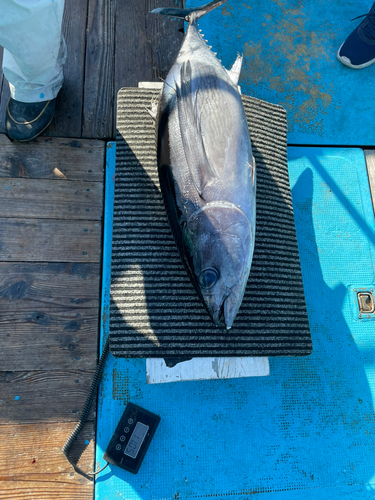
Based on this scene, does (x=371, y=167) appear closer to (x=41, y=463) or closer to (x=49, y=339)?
(x=49, y=339)

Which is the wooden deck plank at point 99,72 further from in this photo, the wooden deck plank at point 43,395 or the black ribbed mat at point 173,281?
the wooden deck plank at point 43,395

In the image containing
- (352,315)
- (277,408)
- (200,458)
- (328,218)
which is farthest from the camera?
(328,218)

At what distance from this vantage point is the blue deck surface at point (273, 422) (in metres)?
1.57

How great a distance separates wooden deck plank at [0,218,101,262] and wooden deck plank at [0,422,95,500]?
0.87 metres

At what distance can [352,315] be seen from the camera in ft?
6.18

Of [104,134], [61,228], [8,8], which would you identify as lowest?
[61,228]

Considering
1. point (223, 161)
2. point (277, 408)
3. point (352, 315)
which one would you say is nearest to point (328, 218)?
point (352, 315)

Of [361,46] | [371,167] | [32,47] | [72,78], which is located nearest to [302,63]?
[361,46]

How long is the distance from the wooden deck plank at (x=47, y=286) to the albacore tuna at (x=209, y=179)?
70 cm

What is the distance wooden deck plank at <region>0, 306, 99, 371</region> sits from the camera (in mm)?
1709

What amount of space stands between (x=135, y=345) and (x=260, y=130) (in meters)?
1.40

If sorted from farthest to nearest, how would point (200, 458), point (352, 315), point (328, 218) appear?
point (328, 218) < point (352, 315) < point (200, 458)

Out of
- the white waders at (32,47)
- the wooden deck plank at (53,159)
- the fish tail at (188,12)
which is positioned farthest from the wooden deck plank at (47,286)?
the fish tail at (188,12)

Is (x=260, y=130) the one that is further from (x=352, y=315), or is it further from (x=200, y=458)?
(x=200, y=458)
